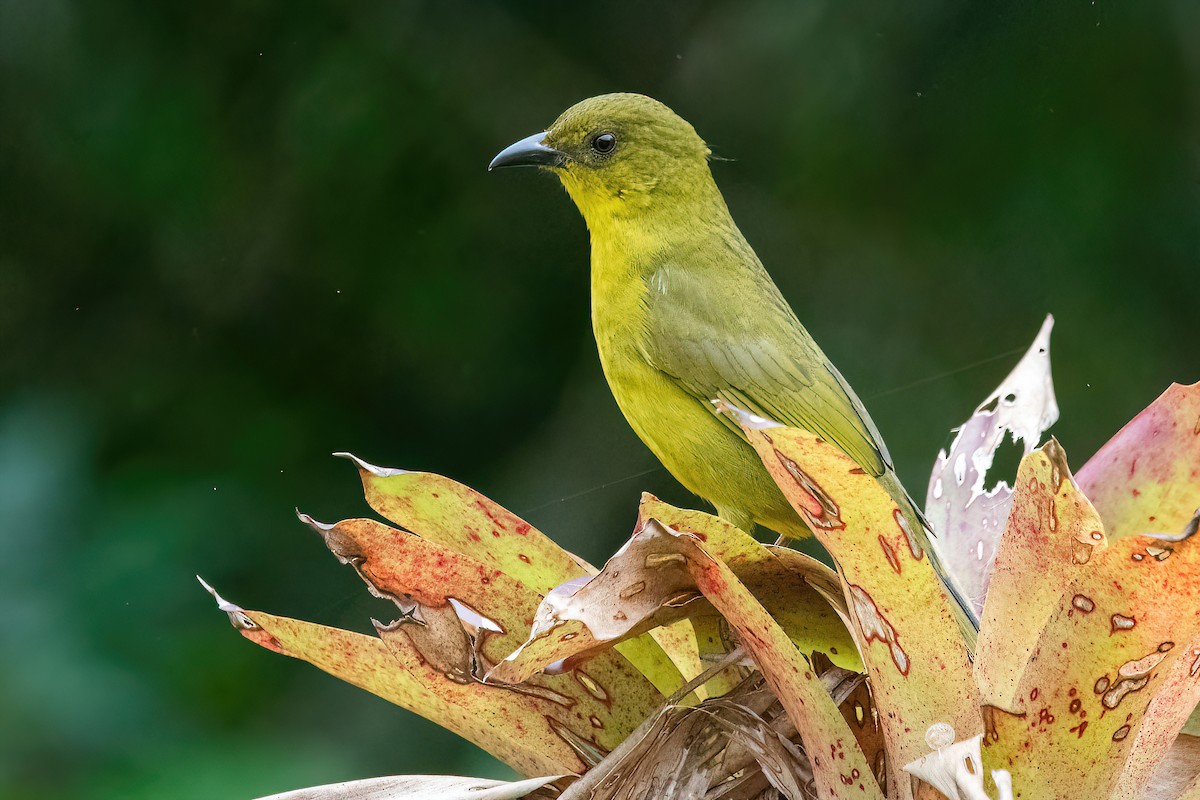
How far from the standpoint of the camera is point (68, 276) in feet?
10.0

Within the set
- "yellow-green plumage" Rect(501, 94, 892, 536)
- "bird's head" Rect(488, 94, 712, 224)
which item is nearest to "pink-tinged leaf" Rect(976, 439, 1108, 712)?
"yellow-green plumage" Rect(501, 94, 892, 536)

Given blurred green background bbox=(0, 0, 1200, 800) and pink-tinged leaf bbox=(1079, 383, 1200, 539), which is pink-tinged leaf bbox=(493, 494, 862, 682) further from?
blurred green background bbox=(0, 0, 1200, 800)

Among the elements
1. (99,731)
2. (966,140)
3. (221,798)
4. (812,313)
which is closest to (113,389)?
(99,731)

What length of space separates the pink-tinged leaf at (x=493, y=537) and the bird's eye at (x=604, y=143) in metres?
1.28

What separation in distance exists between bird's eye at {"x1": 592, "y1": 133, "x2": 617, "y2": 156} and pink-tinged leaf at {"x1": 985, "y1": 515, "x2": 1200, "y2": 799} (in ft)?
5.33

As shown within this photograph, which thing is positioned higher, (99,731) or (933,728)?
(933,728)

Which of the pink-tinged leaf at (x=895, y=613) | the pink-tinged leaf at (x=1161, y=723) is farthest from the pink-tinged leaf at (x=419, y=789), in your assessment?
the pink-tinged leaf at (x=1161, y=723)

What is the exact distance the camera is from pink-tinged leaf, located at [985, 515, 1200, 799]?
102 centimetres

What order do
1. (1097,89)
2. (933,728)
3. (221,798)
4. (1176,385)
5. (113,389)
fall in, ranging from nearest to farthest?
(933,728)
(1176,385)
(221,798)
(113,389)
(1097,89)

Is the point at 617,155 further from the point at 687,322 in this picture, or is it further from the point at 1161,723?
the point at 1161,723

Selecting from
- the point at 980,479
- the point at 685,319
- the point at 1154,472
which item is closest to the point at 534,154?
the point at 685,319

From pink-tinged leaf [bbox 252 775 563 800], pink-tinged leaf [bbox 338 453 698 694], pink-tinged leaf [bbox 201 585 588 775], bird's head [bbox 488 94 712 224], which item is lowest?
pink-tinged leaf [bbox 252 775 563 800]

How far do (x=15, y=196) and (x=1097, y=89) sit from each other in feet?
8.34

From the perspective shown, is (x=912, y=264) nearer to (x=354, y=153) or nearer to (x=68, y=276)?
(x=354, y=153)
